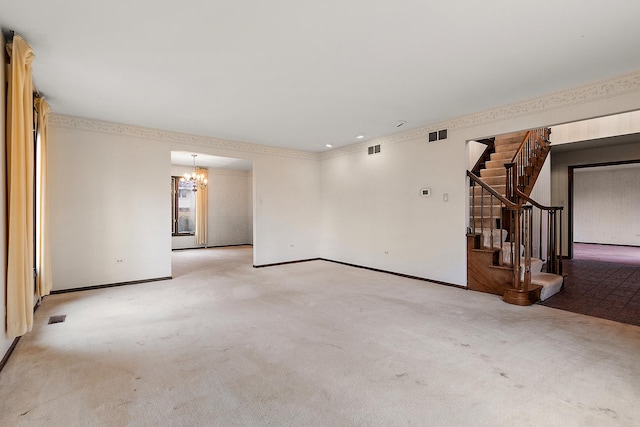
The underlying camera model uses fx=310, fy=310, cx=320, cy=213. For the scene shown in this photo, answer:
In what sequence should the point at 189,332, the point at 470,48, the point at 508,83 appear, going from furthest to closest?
the point at 508,83, the point at 189,332, the point at 470,48

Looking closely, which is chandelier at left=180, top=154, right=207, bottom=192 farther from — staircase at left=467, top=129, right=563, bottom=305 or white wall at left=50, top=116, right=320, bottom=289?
staircase at left=467, top=129, right=563, bottom=305

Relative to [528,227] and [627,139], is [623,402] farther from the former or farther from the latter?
[627,139]

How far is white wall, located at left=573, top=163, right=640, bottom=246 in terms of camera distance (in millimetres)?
10586

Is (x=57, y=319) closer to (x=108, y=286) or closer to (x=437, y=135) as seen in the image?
(x=108, y=286)

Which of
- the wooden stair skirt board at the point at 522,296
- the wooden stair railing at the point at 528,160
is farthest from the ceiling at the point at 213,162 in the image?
the wooden stair skirt board at the point at 522,296

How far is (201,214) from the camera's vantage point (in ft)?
35.1

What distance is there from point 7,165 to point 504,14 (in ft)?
13.7

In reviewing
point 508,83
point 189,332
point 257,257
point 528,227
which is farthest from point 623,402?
point 257,257

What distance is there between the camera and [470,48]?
2854 mm

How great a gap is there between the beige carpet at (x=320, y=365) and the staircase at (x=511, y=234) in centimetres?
53

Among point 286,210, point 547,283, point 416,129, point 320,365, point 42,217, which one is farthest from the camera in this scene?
point 286,210

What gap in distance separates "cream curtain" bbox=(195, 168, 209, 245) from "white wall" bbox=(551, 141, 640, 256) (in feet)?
34.0

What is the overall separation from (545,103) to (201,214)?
32.1 ft

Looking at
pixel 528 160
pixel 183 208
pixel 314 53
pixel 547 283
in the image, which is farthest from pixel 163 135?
pixel 528 160
